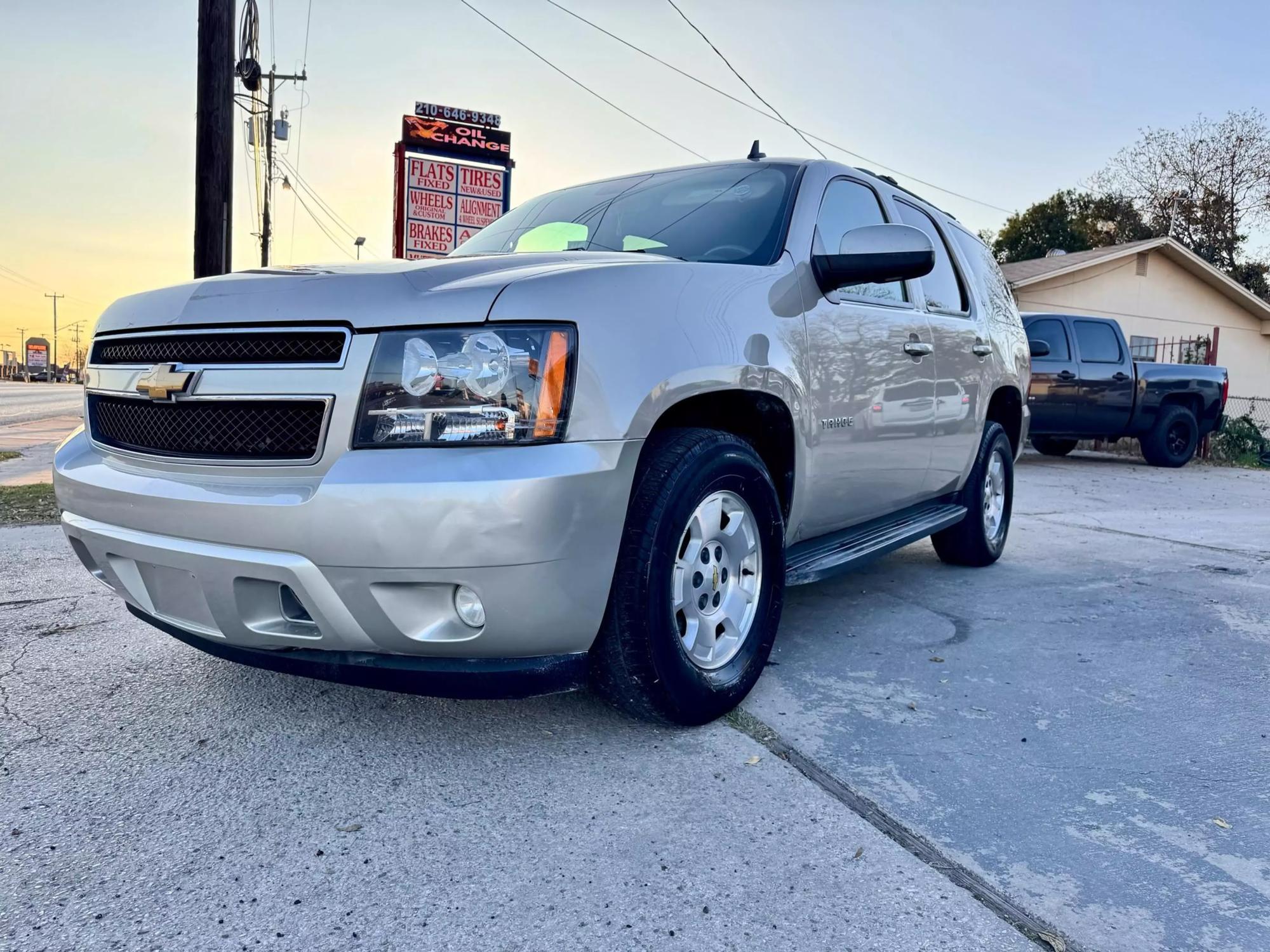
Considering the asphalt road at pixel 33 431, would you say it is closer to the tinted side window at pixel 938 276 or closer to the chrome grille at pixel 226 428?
the chrome grille at pixel 226 428

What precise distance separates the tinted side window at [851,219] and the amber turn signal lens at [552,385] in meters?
1.48

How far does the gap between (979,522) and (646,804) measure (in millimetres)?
3430

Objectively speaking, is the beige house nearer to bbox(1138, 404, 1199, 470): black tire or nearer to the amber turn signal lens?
bbox(1138, 404, 1199, 470): black tire

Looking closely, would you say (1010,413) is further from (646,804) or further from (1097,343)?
(1097,343)

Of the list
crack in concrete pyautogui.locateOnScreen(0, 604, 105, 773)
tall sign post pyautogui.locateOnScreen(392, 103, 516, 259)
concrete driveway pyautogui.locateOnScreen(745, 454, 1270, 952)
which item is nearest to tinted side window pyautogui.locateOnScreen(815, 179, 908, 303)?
concrete driveway pyautogui.locateOnScreen(745, 454, 1270, 952)

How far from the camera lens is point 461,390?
85.7 inches

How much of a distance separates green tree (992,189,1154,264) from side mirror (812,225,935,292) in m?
39.9

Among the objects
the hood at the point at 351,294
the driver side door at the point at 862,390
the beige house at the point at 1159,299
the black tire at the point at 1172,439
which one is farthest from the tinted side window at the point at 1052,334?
the hood at the point at 351,294

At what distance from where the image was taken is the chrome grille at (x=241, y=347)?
2.25 metres

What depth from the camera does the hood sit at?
7.29 feet

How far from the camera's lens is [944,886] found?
6.40 ft

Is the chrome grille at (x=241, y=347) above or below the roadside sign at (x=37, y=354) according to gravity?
below

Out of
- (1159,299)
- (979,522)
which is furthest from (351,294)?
(1159,299)

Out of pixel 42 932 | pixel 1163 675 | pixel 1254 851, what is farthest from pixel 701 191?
pixel 42 932
